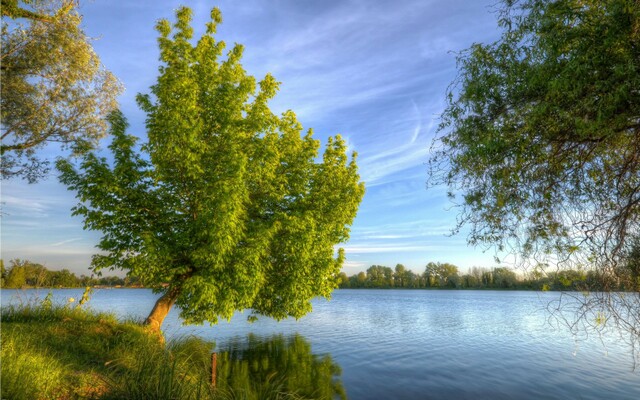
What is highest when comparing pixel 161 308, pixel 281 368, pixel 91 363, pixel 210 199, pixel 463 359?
pixel 210 199

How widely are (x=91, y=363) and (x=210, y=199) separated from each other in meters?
6.52

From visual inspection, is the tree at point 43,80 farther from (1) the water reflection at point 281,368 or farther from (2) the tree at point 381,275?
(2) the tree at point 381,275

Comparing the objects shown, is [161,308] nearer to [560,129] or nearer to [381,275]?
[560,129]

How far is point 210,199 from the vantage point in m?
13.6

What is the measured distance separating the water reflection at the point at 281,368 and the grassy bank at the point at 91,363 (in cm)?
84

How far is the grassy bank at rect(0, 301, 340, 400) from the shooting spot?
687cm

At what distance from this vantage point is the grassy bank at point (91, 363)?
22.5 ft

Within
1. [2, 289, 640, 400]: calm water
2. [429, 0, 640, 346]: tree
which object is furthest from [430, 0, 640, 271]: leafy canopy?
[2, 289, 640, 400]: calm water

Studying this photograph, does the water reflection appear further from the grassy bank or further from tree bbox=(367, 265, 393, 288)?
tree bbox=(367, 265, 393, 288)

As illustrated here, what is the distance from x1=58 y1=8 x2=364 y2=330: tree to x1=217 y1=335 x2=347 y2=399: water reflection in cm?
341

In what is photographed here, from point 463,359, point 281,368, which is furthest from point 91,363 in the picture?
point 463,359

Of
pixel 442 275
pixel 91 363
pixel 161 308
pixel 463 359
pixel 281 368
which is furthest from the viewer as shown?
pixel 442 275

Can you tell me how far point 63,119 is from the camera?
17219 millimetres

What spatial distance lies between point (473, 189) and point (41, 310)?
729 inches
